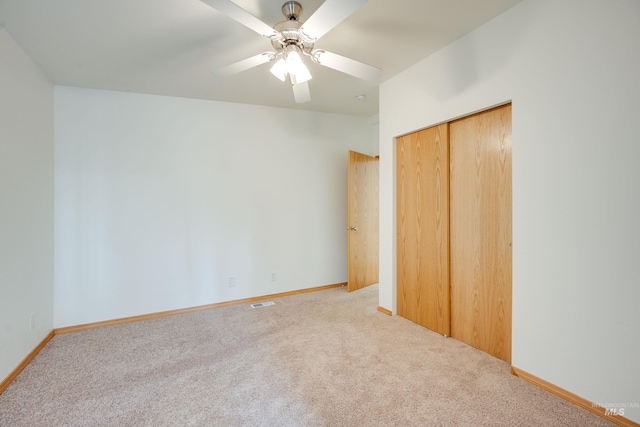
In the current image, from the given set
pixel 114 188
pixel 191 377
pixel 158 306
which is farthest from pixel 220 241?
pixel 191 377

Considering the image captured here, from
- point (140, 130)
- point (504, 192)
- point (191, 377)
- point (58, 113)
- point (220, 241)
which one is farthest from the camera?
point (220, 241)

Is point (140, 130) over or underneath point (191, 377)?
over

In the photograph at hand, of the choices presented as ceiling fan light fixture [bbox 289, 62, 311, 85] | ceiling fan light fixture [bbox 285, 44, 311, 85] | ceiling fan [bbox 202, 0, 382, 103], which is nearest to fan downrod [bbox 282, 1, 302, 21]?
ceiling fan [bbox 202, 0, 382, 103]

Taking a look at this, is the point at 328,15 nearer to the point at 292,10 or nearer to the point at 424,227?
the point at 292,10

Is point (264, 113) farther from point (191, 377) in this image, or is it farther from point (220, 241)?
point (191, 377)

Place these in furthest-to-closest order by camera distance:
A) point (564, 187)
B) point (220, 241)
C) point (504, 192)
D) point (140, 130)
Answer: point (220, 241) → point (140, 130) → point (504, 192) → point (564, 187)

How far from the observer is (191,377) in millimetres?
2018

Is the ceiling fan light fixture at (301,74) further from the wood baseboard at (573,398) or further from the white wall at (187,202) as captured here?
the wood baseboard at (573,398)

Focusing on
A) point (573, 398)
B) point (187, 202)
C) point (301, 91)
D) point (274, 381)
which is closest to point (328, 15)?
point (301, 91)

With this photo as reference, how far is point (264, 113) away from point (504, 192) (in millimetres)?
2852

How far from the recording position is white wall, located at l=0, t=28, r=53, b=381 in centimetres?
202

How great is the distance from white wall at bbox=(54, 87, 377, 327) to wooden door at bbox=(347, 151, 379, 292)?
0.30 meters

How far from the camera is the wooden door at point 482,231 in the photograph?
2.16m

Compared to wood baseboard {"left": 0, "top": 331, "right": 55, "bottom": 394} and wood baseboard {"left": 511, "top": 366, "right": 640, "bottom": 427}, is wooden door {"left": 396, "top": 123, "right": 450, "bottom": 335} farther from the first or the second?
wood baseboard {"left": 0, "top": 331, "right": 55, "bottom": 394}
